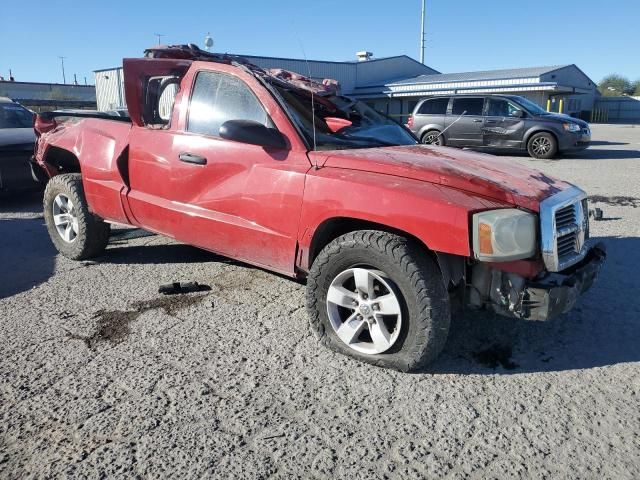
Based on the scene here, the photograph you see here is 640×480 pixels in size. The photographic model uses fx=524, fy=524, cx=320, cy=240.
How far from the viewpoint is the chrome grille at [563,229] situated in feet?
9.45

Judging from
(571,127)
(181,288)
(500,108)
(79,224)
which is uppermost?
(500,108)

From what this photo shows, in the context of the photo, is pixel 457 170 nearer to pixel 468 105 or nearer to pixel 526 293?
pixel 526 293

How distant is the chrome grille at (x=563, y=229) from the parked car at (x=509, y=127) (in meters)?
10.7

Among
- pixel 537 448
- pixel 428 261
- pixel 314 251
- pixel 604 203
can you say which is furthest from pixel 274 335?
pixel 604 203

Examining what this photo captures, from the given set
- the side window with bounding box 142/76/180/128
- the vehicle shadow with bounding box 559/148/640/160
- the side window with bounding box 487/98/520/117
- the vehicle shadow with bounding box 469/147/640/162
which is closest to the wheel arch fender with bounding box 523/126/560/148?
the vehicle shadow with bounding box 469/147/640/162

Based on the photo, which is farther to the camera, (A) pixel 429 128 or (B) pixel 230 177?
(A) pixel 429 128

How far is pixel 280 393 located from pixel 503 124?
44.3 ft

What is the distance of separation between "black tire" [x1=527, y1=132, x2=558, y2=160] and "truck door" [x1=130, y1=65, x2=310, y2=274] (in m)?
12.4

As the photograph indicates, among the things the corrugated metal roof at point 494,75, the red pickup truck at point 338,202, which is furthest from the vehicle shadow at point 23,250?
the corrugated metal roof at point 494,75

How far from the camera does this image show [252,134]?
11.4 feet

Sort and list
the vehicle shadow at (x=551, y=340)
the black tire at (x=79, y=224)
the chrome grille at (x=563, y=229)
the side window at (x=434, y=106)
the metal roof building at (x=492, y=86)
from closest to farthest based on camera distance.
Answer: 1. the chrome grille at (x=563, y=229)
2. the vehicle shadow at (x=551, y=340)
3. the black tire at (x=79, y=224)
4. the side window at (x=434, y=106)
5. the metal roof building at (x=492, y=86)

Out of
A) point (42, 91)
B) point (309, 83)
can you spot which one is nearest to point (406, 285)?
point (309, 83)

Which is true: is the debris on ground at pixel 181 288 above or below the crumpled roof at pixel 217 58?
below

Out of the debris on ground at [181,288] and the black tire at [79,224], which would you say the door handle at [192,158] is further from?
the black tire at [79,224]
